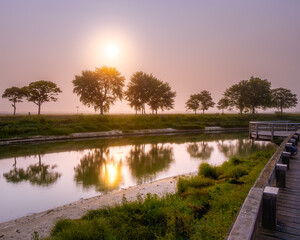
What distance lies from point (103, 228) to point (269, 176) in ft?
14.4

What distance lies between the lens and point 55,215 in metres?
Answer: 8.63

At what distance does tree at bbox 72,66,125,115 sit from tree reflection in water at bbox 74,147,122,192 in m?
40.7

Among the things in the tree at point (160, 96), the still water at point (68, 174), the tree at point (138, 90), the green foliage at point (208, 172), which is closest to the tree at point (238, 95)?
the tree at point (160, 96)

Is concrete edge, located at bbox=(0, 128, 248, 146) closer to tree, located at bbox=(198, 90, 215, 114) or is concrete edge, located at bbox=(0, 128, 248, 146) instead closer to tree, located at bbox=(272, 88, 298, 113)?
tree, located at bbox=(198, 90, 215, 114)

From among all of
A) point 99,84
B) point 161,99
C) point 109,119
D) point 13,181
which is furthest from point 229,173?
point 161,99

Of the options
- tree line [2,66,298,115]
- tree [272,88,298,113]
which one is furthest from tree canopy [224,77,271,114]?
tree [272,88,298,113]

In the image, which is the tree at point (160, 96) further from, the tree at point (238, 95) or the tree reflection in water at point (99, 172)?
the tree reflection in water at point (99, 172)

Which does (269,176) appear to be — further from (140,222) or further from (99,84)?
(99,84)

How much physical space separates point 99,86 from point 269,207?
61358 mm

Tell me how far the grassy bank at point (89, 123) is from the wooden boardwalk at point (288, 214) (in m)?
36.4

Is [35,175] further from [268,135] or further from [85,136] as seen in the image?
[85,136]

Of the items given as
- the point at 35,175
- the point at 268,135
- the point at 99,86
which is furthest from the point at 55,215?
the point at 99,86

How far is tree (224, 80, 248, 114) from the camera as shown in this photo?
265 ft

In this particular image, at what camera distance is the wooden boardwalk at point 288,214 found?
3984mm
